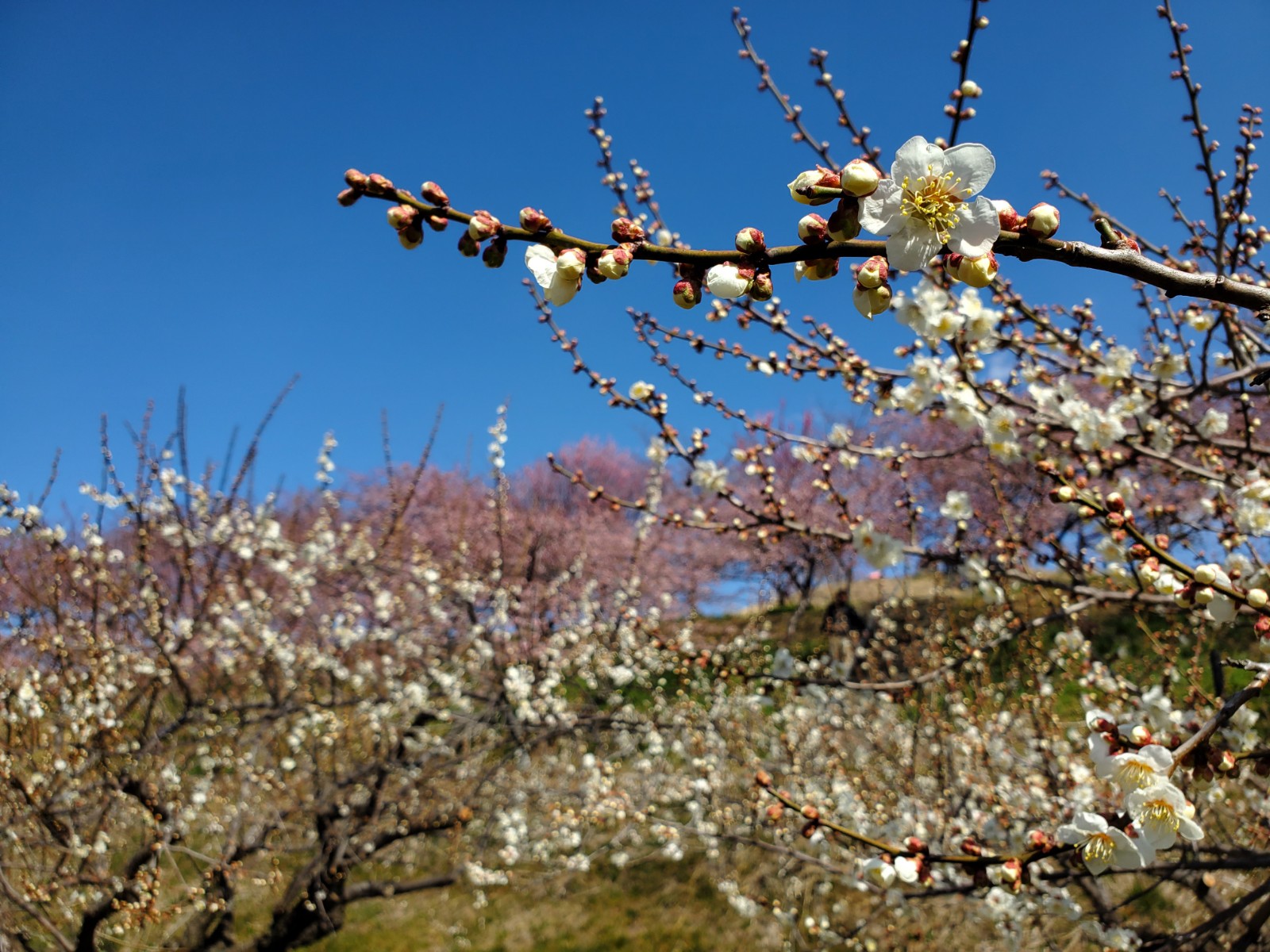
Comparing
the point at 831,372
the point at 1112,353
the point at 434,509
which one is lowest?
the point at 1112,353

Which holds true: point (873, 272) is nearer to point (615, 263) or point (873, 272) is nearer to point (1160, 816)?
point (615, 263)

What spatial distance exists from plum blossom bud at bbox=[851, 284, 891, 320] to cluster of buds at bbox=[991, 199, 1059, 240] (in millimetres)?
168

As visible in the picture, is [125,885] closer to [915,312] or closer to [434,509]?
[915,312]

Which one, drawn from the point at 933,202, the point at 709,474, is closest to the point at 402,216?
the point at 933,202

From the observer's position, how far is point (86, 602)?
558 centimetres

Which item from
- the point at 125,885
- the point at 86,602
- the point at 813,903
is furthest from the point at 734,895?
the point at 86,602

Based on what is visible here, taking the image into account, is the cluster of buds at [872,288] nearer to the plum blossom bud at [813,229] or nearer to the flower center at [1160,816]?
the plum blossom bud at [813,229]

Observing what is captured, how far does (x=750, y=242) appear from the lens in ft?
2.98

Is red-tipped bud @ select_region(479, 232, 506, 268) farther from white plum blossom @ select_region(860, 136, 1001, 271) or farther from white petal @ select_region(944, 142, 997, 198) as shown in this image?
white petal @ select_region(944, 142, 997, 198)

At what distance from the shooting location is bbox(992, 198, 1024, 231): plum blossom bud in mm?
907

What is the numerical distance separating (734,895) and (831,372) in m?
4.35

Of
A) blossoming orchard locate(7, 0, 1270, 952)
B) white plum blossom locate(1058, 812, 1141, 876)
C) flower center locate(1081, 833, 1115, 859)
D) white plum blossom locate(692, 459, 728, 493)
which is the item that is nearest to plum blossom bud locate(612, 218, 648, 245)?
blossoming orchard locate(7, 0, 1270, 952)

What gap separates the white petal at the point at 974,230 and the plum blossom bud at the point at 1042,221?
49mm

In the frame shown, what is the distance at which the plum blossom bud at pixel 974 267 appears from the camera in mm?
935
